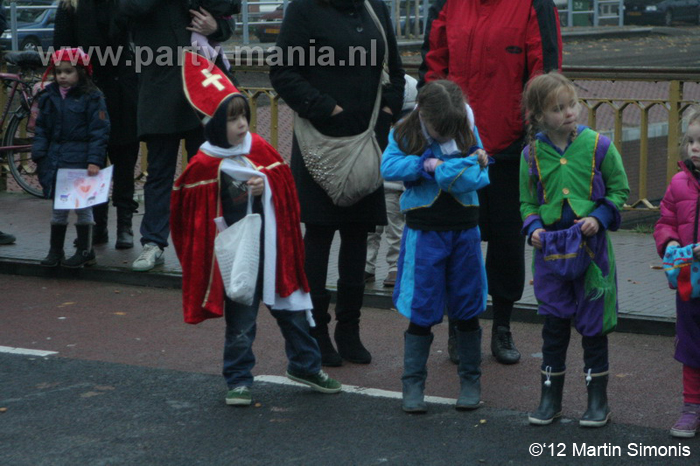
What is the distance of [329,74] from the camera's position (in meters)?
5.54

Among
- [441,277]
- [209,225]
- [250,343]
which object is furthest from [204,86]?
[441,277]

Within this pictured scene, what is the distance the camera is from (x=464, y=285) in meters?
4.89

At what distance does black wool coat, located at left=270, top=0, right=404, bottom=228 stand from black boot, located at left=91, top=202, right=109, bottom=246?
3.63 metres

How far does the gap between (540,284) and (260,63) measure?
7.56 m

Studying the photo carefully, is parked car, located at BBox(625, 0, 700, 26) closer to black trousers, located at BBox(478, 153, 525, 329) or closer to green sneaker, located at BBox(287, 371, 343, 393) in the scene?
black trousers, located at BBox(478, 153, 525, 329)

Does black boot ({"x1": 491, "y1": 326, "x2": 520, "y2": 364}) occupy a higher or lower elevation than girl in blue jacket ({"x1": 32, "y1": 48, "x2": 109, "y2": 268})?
lower

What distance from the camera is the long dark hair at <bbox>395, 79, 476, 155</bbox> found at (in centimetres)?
479

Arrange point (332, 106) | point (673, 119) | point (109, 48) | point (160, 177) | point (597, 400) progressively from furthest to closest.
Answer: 1. point (673, 119)
2. point (109, 48)
3. point (160, 177)
4. point (332, 106)
5. point (597, 400)

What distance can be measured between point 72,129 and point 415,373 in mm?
4000

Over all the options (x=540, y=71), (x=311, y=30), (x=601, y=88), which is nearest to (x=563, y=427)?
(x=540, y=71)

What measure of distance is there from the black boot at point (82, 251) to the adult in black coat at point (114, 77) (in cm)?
62

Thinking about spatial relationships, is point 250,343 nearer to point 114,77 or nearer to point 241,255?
point 241,255

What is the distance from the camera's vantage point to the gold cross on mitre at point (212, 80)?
16.3ft

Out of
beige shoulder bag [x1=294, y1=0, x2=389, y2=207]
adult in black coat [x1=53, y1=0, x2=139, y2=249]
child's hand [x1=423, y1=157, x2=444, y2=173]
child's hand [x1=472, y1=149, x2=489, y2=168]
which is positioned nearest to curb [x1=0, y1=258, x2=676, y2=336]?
adult in black coat [x1=53, y1=0, x2=139, y2=249]
